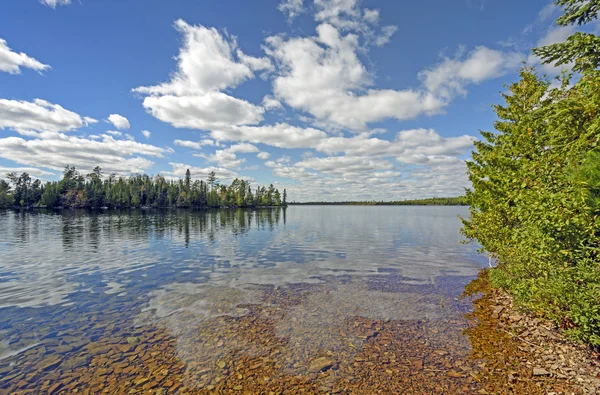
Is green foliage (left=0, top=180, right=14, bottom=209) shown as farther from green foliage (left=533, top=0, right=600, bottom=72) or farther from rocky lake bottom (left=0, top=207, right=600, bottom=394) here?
green foliage (left=533, top=0, right=600, bottom=72)

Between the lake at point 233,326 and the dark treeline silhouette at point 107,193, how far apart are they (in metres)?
149

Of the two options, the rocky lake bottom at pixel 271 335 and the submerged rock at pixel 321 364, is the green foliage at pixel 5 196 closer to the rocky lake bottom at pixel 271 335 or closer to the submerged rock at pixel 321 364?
the rocky lake bottom at pixel 271 335

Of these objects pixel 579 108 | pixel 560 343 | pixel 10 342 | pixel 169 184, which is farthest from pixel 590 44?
pixel 169 184

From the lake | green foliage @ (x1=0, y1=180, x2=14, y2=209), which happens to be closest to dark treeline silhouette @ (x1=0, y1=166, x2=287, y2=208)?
green foliage @ (x1=0, y1=180, x2=14, y2=209)

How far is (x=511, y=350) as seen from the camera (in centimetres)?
939

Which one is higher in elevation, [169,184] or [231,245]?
[169,184]

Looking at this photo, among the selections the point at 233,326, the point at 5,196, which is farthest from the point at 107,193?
the point at 233,326

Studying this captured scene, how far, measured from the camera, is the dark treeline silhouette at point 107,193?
A: 14612 centimetres

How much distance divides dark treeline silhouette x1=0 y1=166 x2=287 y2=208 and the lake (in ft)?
490

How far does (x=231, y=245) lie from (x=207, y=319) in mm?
22543

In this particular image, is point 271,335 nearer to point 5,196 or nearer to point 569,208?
point 569,208

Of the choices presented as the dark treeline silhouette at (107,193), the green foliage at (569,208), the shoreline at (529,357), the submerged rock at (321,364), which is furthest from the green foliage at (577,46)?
the dark treeline silhouette at (107,193)

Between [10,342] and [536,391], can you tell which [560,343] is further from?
[10,342]

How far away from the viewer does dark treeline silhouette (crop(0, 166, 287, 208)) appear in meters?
146
